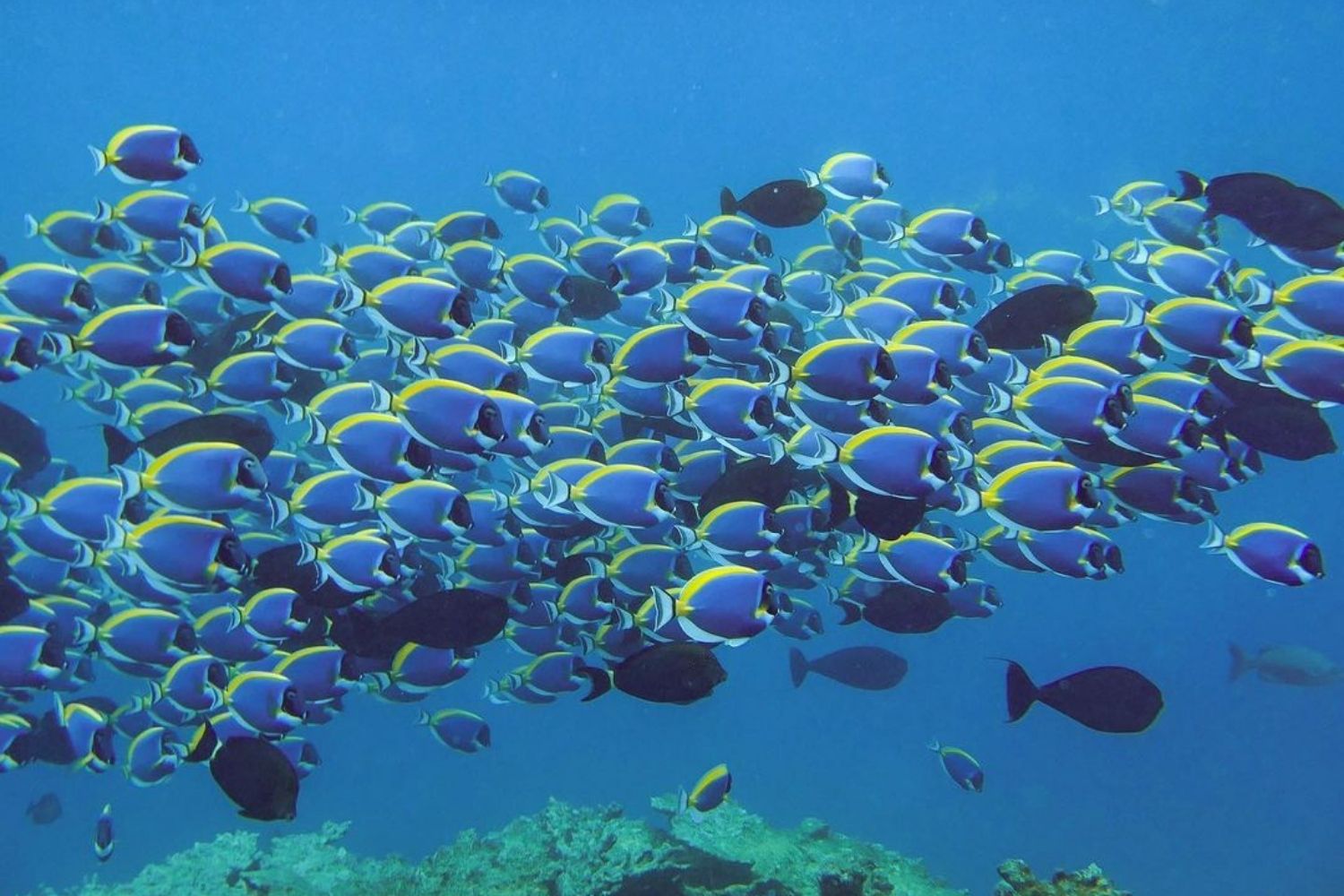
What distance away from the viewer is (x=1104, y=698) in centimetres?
470

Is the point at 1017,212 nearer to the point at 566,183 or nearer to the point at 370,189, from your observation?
the point at 566,183

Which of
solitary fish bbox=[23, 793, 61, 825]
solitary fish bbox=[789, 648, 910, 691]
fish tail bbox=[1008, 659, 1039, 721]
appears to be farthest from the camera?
solitary fish bbox=[23, 793, 61, 825]

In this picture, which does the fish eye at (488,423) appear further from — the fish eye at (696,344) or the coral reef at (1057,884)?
the coral reef at (1057,884)

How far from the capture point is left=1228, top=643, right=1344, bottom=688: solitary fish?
1688 cm

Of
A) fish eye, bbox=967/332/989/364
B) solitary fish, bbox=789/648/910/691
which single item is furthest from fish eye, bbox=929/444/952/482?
solitary fish, bbox=789/648/910/691

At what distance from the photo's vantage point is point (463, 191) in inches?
2879

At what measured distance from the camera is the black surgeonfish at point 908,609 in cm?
559

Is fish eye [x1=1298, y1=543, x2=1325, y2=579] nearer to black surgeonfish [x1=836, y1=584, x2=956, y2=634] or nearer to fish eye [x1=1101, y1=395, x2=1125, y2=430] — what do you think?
fish eye [x1=1101, y1=395, x2=1125, y2=430]

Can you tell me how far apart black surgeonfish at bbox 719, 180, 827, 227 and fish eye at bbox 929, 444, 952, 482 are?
9.18ft

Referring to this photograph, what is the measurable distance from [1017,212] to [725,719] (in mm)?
29201

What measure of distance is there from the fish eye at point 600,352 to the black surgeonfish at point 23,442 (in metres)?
4.28

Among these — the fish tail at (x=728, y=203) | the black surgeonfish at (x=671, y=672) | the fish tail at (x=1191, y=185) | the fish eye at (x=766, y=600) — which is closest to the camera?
the fish eye at (x=766, y=600)

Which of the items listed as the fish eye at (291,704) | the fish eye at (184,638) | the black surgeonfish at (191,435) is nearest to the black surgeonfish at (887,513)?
the fish eye at (291,704)

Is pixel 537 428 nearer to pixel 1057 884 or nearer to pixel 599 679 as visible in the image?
pixel 599 679
